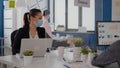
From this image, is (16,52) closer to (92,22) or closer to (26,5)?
(92,22)

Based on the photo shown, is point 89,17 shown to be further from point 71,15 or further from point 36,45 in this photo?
point 36,45

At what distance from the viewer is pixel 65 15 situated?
294 inches

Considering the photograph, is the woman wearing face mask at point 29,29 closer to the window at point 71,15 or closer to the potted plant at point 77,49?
the potted plant at point 77,49

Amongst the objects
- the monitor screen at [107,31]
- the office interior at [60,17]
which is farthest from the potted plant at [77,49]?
the office interior at [60,17]

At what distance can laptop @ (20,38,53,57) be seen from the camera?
113 inches

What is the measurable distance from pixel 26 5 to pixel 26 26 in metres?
4.06

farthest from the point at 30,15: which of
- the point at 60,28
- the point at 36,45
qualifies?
the point at 60,28

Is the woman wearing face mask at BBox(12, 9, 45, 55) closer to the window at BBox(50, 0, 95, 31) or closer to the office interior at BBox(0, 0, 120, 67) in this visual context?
the office interior at BBox(0, 0, 120, 67)

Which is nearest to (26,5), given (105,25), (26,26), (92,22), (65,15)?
(65,15)

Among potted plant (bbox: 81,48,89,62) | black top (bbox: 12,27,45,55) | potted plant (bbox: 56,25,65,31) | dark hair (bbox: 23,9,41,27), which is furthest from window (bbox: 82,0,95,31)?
Result: potted plant (bbox: 81,48,89,62)

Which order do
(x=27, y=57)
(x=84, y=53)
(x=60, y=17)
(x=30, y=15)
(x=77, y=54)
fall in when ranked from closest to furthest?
(x=27, y=57) → (x=84, y=53) → (x=77, y=54) → (x=30, y=15) → (x=60, y=17)

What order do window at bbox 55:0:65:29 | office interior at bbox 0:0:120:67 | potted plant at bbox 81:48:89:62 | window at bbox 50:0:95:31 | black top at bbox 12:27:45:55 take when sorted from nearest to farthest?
potted plant at bbox 81:48:89:62 < black top at bbox 12:27:45:55 < office interior at bbox 0:0:120:67 < window at bbox 50:0:95:31 < window at bbox 55:0:65:29

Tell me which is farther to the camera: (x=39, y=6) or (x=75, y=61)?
(x=39, y=6)

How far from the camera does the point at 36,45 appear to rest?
294 centimetres
